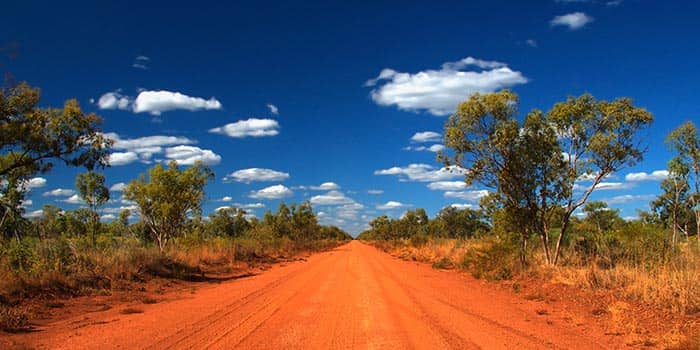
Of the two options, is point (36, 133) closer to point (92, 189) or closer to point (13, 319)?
point (13, 319)

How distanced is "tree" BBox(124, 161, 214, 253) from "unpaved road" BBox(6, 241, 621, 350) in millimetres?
14214

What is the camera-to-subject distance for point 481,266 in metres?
19.1

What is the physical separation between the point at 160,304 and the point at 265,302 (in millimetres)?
2724

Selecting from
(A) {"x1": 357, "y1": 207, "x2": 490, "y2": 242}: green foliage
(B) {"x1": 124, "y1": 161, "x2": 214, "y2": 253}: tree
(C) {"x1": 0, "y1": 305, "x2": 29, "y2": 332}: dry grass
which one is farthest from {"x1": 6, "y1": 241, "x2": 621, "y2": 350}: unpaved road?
(A) {"x1": 357, "y1": 207, "x2": 490, "y2": 242}: green foliage

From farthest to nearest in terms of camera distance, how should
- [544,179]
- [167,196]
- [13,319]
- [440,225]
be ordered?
1. [440,225]
2. [167,196]
3. [544,179]
4. [13,319]

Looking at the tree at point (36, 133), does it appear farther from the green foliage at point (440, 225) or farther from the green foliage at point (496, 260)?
the green foliage at point (440, 225)

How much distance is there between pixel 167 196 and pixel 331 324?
20.2 metres

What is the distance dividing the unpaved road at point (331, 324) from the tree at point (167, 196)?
1421cm

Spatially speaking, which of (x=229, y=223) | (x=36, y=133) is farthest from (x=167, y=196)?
(x=229, y=223)

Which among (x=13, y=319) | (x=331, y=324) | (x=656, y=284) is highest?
(x=656, y=284)

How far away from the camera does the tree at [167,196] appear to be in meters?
26.0

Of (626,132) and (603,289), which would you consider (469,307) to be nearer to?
(603,289)

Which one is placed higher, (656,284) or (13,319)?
(656,284)

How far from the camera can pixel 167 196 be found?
26.2 metres
